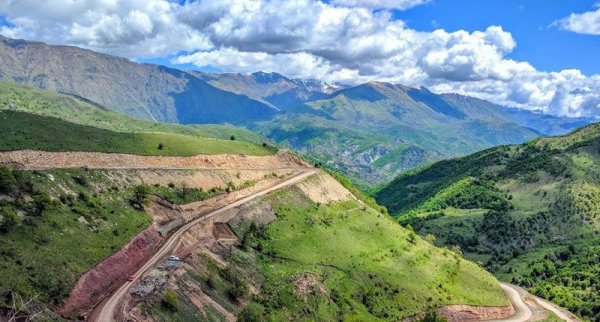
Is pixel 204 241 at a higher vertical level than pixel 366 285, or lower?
higher

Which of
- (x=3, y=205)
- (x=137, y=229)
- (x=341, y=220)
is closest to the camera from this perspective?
(x=3, y=205)

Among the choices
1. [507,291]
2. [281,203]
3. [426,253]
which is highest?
[281,203]

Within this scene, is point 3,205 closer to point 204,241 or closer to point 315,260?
point 204,241

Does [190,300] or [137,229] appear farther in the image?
[137,229]

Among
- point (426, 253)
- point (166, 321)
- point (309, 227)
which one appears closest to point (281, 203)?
point (309, 227)

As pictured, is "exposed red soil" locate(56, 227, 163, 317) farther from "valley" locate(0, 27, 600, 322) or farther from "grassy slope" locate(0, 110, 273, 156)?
"grassy slope" locate(0, 110, 273, 156)

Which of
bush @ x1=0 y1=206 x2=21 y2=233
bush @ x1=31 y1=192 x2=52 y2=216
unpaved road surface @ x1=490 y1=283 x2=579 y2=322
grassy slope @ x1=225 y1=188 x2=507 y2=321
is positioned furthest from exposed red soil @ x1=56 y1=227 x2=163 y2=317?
unpaved road surface @ x1=490 y1=283 x2=579 y2=322

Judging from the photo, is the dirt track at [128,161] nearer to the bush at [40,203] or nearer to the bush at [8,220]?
the bush at [40,203]

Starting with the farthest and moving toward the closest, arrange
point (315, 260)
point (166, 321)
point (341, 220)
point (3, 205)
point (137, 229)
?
point (341, 220) < point (315, 260) < point (137, 229) < point (3, 205) < point (166, 321)
